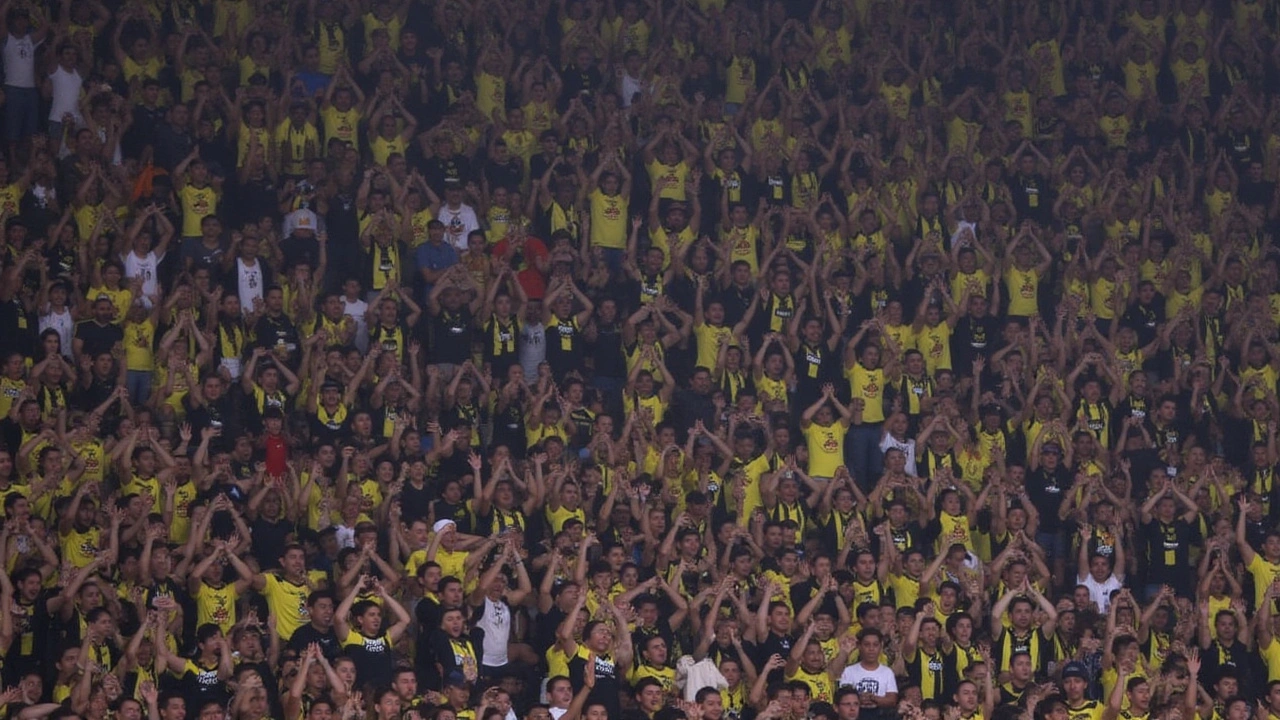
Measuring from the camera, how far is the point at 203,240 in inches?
728

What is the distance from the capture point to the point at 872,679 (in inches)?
634

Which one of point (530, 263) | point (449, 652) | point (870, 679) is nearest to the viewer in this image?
point (449, 652)

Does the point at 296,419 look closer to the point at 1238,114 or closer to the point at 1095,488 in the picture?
the point at 1095,488

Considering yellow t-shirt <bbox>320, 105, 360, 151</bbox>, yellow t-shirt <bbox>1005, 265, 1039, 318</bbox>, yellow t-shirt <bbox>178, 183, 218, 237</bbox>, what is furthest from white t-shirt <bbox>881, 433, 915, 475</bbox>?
yellow t-shirt <bbox>178, 183, 218, 237</bbox>

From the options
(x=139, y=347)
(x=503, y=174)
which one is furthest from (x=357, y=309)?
(x=503, y=174)

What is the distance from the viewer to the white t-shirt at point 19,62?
1916 centimetres

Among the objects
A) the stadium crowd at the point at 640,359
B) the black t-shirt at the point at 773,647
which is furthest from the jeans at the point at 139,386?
the black t-shirt at the point at 773,647

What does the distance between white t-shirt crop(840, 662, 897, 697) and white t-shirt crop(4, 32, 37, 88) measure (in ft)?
30.3

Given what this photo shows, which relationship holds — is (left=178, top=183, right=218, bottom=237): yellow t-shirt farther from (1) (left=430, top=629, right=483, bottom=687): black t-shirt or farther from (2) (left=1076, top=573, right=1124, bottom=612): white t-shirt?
(2) (left=1076, top=573, right=1124, bottom=612): white t-shirt

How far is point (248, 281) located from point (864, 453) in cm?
567

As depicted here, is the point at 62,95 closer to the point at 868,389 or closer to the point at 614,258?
the point at 614,258

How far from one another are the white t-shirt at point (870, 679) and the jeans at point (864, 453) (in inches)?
108

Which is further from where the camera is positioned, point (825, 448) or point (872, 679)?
point (825, 448)

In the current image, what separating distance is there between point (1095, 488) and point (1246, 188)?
5.40 m
